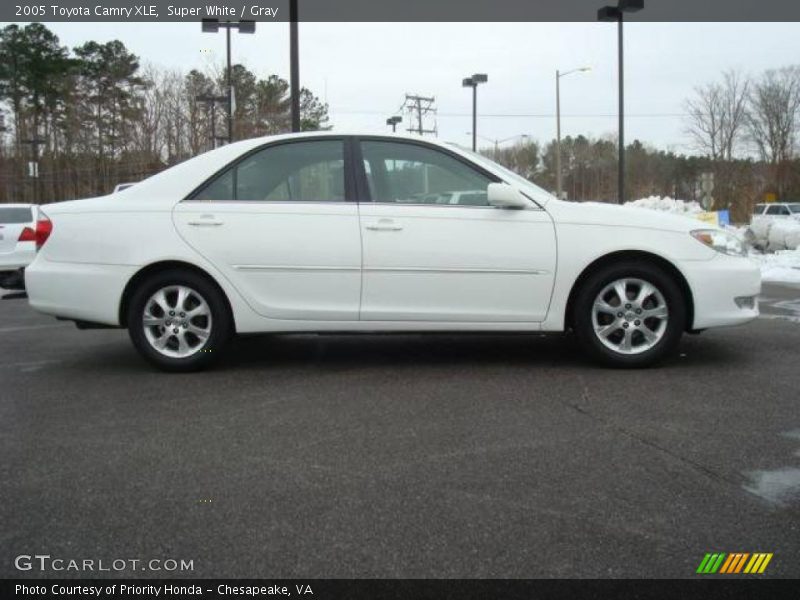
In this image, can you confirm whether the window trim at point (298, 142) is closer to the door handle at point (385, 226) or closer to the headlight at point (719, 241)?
the door handle at point (385, 226)

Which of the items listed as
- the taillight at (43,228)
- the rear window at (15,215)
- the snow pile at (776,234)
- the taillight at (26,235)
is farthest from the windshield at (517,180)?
the snow pile at (776,234)

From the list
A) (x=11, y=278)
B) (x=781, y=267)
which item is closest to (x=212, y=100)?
(x=11, y=278)

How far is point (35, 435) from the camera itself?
12.9 feet

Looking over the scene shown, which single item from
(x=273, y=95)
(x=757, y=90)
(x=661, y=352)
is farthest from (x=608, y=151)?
(x=661, y=352)

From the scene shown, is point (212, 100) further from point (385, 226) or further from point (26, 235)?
point (385, 226)

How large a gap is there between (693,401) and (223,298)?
307 centimetres

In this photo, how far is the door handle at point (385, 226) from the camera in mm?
5094

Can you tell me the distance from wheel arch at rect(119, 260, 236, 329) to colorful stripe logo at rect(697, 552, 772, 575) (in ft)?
11.6

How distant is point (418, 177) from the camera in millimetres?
5242

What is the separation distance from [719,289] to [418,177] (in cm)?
216

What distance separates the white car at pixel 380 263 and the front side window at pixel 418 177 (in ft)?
0.04

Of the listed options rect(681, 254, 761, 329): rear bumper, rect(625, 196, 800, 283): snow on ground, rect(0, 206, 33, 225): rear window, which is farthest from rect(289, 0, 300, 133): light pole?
rect(681, 254, 761, 329): rear bumper
